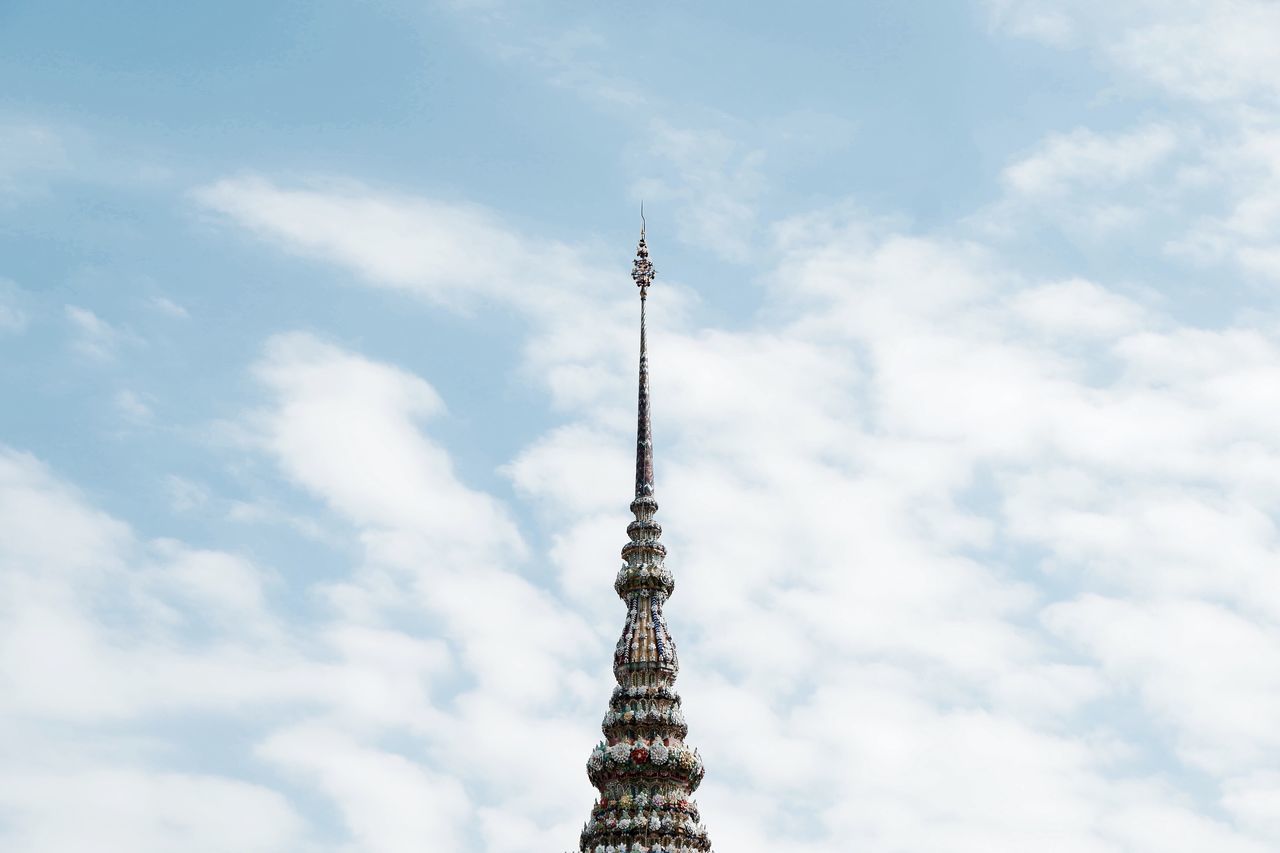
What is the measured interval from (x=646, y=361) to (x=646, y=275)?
18.4 feet

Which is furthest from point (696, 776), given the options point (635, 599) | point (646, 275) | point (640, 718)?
point (646, 275)

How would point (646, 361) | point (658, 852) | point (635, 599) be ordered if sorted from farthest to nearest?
point (646, 361)
point (635, 599)
point (658, 852)

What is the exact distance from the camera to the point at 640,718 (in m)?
97.7

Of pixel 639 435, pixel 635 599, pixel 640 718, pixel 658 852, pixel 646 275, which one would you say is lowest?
pixel 658 852

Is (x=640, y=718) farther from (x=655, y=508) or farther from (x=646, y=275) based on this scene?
(x=646, y=275)

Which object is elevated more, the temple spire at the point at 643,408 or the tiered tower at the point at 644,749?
the temple spire at the point at 643,408

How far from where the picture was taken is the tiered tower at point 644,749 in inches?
3750

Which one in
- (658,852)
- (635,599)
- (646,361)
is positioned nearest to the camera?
(658,852)

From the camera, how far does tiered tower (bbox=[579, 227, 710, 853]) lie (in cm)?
9525

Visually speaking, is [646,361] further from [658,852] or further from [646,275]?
[658,852]

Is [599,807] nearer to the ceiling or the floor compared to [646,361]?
nearer to the floor

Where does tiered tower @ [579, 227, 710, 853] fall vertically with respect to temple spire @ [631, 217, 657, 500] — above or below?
below

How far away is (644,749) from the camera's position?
9675 cm

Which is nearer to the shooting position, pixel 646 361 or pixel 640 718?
pixel 640 718
